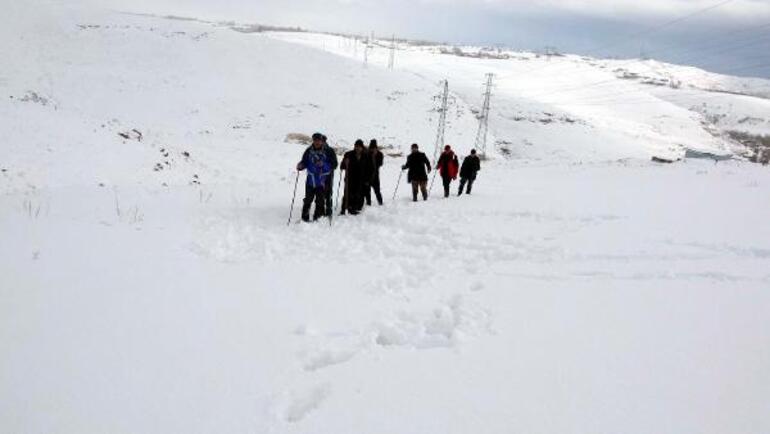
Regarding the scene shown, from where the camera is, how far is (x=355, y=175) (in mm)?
12961

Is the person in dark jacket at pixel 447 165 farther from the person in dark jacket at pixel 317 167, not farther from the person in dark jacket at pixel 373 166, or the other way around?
the person in dark jacket at pixel 317 167

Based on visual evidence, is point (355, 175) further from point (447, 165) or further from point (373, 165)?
point (447, 165)

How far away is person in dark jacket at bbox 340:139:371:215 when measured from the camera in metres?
12.9

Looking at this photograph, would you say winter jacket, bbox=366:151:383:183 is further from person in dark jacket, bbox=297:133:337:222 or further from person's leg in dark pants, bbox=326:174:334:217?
person in dark jacket, bbox=297:133:337:222

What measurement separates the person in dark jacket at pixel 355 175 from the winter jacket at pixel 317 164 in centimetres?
97

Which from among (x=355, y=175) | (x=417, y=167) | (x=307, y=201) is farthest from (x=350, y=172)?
(x=417, y=167)

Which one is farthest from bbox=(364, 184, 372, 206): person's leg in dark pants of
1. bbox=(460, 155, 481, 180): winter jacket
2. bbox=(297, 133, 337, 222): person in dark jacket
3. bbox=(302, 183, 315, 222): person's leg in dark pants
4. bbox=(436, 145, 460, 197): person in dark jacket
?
bbox=(460, 155, 481, 180): winter jacket

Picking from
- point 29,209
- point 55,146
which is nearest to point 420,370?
point 29,209

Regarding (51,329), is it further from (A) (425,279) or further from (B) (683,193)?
(B) (683,193)

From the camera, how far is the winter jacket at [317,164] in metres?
11.7

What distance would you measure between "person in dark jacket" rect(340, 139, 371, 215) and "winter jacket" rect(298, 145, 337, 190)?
0.97 meters

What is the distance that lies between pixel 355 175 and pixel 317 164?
144 cm

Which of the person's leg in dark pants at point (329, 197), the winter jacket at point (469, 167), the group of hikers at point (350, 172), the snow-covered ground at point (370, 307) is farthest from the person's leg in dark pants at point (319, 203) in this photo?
the winter jacket at point (469, 167)

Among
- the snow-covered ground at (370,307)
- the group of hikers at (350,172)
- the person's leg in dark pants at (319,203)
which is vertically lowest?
the snow-covered ground at (370,307)
